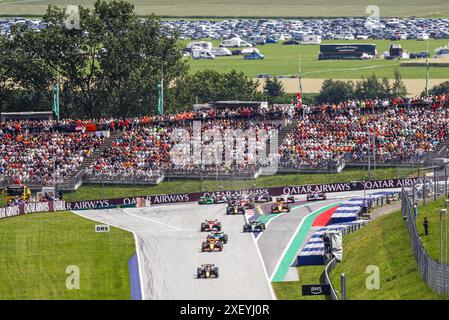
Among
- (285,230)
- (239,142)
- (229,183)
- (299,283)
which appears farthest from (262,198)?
→ (299,283)

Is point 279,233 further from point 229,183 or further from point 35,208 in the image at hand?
point 35,208

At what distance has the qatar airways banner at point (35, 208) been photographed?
4161 inches

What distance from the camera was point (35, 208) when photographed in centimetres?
10719

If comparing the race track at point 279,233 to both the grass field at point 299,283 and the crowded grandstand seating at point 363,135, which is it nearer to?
the grass field at point 299,283

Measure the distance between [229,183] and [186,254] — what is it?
1009 inches

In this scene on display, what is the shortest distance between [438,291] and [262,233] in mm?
32126

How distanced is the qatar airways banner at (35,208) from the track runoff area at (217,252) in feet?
6.34

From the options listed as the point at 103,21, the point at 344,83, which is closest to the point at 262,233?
the point at 103,21

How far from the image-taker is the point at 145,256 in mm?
85062

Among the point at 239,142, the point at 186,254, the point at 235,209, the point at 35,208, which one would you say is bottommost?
the point at 35,208

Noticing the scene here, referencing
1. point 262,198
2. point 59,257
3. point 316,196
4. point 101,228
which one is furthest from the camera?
point 316,196

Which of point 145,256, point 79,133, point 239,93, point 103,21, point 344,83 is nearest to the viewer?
point 145,256

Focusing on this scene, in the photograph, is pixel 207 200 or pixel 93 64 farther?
pixel 93 64
